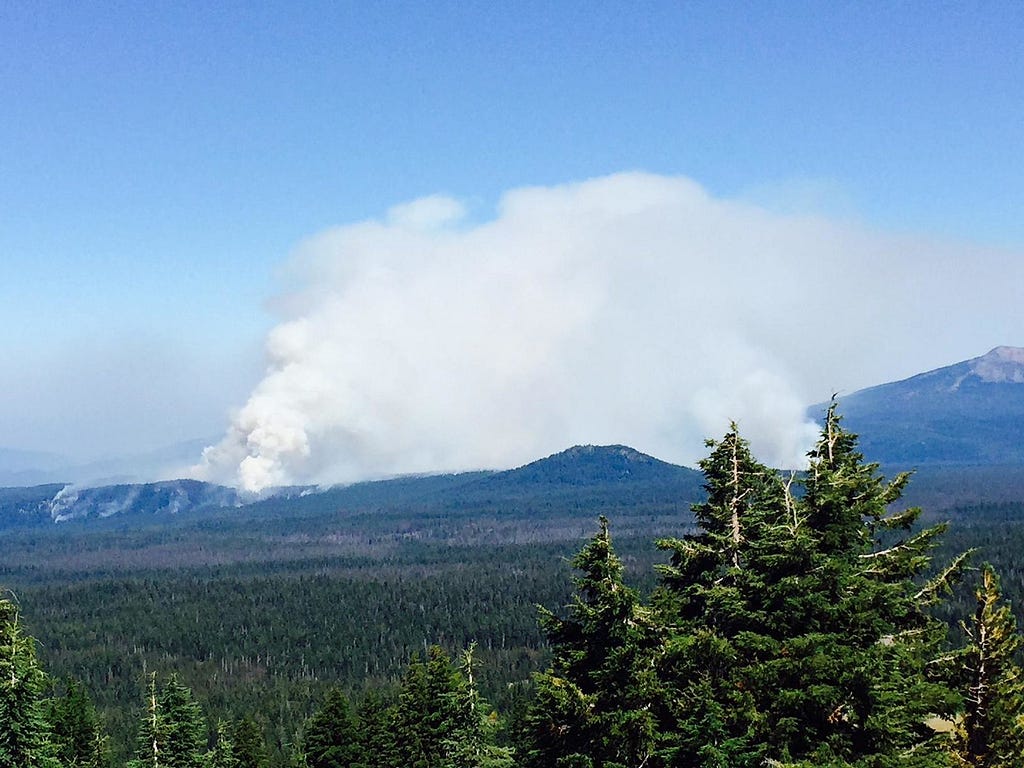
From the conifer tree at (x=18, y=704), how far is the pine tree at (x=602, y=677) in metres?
20.5

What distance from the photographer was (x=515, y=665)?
161 metres

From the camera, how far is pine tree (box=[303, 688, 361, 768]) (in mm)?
57406

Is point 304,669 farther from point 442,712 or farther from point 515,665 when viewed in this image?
point 442,712

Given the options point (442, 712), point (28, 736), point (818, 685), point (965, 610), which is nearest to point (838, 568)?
point (818, 685)

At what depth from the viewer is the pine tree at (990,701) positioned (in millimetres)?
27906

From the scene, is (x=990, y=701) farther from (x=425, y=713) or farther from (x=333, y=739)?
(x=333, y=739)

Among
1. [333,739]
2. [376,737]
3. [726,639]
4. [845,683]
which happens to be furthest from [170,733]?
[845,683]

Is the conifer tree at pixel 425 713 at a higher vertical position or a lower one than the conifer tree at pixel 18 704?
lower

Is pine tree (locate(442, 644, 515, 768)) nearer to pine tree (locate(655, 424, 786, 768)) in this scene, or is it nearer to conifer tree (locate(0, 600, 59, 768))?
pine tree (locate(655, 424, 786, 768))

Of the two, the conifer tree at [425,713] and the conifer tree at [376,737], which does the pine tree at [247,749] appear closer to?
the conifer tree at [376,737]

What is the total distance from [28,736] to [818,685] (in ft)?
91.7

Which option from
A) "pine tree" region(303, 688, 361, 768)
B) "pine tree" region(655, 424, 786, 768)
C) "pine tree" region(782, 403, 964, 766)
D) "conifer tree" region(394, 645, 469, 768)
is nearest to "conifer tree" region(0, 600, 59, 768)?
"conifer tree" region(394, 645, 469, 768)

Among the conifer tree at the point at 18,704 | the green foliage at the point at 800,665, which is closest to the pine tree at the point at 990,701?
the green foliage at the point at 800,665

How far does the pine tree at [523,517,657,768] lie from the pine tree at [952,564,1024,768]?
13491 mm
